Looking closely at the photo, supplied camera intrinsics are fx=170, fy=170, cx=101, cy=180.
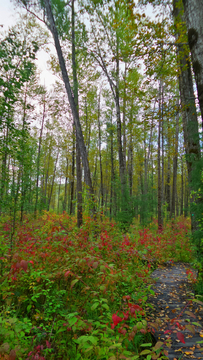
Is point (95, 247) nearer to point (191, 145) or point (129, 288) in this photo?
point (129, 288)

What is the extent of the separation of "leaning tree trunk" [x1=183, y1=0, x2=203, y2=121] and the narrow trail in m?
2.61

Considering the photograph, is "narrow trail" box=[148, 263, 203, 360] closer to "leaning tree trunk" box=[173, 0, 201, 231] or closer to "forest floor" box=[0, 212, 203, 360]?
"forest floor" box=[0, 212, 203, 360]

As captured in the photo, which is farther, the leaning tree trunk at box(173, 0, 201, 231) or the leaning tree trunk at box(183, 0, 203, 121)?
the leaning tree trunk at box(173, 0, 201, 231)

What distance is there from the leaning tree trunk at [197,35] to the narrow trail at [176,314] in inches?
103

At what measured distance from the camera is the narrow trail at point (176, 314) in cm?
231

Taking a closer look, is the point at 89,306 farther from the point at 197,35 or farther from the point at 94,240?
the point at 197,35

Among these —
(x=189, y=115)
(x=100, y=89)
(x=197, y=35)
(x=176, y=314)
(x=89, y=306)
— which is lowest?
(x=176, y=314)

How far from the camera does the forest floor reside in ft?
6.62

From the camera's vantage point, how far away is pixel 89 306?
3.15 m

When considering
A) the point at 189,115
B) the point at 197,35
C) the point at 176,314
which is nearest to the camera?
the point at 197,35

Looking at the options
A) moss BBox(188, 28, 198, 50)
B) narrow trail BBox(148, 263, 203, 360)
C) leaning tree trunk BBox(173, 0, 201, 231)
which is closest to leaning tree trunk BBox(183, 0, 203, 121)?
moss BBox(188, 28, 198, 50)

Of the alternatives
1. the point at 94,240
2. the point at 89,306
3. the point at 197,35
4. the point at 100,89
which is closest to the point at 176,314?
the point at 89,306

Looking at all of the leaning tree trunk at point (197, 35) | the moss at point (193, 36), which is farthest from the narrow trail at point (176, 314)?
the moss at point (193, 36)

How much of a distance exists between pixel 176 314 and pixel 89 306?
Result: 1696 mm
